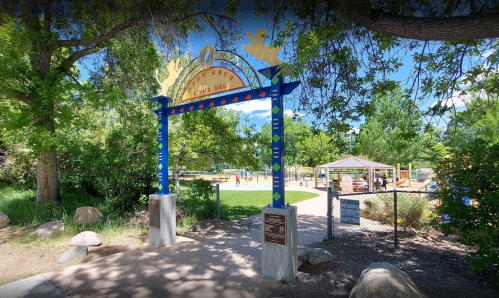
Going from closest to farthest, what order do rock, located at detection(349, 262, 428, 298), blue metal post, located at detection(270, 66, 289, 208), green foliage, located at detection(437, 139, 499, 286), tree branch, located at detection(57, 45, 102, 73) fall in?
1. rock, located at detection(349, 262, 428, 298)
2. green foliage, located at detection(437, 139, 499, 286)
3. blue metal post, located at detection(270, 66, 289, 208)
4. tree branch, located at detection(57, 45, 102, 73)

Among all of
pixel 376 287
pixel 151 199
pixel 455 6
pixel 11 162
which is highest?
pixel 455 6

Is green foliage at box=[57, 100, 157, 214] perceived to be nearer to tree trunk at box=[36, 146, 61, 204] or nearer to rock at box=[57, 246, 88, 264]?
tree trunk at box=[36, 146, 61, 204]

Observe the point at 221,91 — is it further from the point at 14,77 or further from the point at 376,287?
the point at 14,77

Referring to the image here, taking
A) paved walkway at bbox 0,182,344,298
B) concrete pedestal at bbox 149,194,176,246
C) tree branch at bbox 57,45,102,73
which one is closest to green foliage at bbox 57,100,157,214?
tree branch at bbox 57,45,102,73

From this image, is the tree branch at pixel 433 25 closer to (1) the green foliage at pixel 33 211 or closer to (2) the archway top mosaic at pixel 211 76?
(2) the archway top mosaic at pixel 211 76

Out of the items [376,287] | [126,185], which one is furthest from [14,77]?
[376,287]

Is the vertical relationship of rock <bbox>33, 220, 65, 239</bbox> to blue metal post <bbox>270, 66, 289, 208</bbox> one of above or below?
below

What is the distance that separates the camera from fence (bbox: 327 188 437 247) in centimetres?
628

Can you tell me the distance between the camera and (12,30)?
6652 millimetres

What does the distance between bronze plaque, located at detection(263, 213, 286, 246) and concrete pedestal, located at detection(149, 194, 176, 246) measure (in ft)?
9.36

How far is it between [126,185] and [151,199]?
2.32 metres

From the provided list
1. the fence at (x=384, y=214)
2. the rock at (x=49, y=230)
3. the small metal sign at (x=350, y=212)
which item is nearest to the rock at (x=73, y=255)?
the rock at (x=49, y=230)

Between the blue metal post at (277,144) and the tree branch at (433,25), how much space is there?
1.51 m

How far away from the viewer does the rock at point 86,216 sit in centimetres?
741
